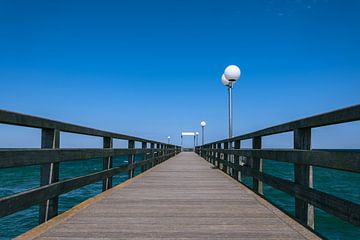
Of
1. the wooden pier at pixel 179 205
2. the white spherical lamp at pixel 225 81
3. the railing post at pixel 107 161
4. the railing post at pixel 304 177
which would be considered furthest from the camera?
the white spherical lamp at pixel 225 81

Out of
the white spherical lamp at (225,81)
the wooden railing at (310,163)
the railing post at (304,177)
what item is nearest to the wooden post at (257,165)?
the wooden railing at (310,163)

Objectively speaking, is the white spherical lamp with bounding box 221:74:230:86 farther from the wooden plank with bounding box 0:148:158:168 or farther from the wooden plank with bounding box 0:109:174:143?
the wooden plank with bounding box 0:148:158:168

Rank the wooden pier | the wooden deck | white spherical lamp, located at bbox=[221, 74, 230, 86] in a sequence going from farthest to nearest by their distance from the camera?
white spherical lamp, located at bbox=[221, 74, 230, 86]
the wooden deck
the wooden pier

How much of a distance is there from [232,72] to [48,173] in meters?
8.45

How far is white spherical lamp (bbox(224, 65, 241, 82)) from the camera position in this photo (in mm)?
10961

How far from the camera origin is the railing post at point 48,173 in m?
3.40

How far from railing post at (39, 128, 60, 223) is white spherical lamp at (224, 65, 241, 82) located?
816cm

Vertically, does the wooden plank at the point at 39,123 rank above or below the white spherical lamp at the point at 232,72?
below

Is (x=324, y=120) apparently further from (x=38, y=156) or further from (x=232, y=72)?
(x=232, y=72)

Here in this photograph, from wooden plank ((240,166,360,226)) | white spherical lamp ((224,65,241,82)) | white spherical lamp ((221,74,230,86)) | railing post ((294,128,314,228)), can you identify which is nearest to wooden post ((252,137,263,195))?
wooden plank ((240,166,360,226))

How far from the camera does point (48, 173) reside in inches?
134

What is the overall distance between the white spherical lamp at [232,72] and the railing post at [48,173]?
8.16 m

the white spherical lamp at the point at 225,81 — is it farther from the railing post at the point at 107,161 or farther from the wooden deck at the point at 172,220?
the wooden deck at the point at 172,220

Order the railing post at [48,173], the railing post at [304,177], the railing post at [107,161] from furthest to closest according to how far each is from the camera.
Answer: the railing post at [107,161], the railing post at [48,173], the railing post at [304,177]
